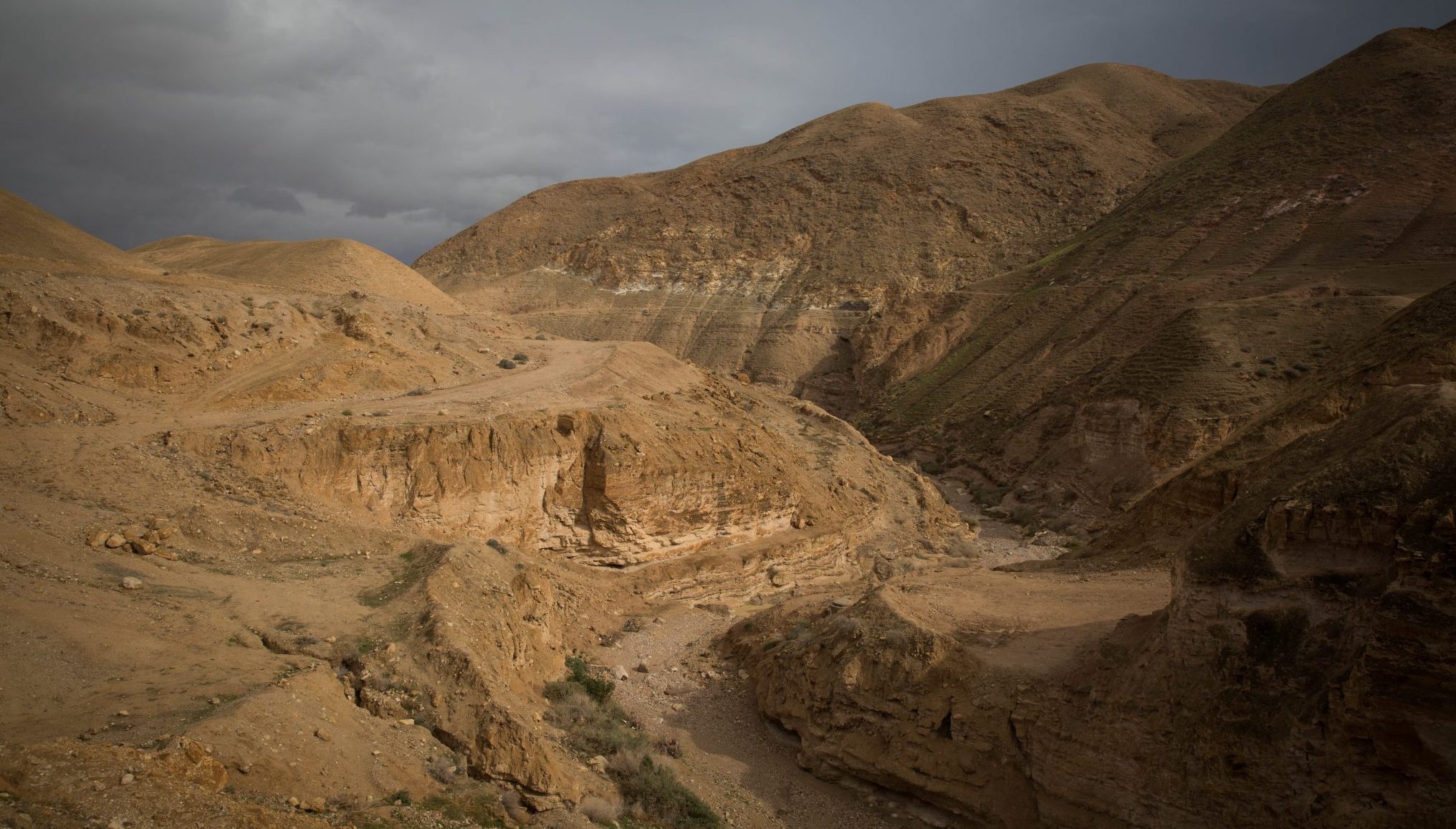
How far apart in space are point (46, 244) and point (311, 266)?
27.3 ft

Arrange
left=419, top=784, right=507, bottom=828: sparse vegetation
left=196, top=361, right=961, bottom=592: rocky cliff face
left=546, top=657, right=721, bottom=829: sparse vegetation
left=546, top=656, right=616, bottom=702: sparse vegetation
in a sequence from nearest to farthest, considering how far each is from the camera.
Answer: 1. left=419, top=784, right=507, bottom=828: sparse vegetation
2. left=546, top=657, right=721, bottom=829: sparse vegetation
3. left=546, top=656, right=616, bottom=702: sparse vegetation
4. left=196, top=361, right=961, bottom=592: rocky cliff face

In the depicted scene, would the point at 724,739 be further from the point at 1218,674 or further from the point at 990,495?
the point at 990,495

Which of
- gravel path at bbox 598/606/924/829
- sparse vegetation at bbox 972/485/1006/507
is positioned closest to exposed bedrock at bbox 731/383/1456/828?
gravel path at bbox 598/606/924/829

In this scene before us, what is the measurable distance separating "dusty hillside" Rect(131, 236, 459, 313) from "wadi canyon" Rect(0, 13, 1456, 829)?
0.30 metres

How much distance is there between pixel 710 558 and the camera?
2133 cm

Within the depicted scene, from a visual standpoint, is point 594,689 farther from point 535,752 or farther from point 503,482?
point 503,482

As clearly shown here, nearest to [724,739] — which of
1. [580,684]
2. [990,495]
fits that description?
[580,684]

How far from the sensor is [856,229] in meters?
65.8

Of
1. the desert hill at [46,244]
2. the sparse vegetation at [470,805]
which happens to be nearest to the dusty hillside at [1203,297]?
the sparse vegetation at [470,805]

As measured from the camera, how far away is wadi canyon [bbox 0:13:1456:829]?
26.6ft

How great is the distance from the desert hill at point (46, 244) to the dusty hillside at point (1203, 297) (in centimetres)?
3176

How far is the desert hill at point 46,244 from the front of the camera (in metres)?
21.5

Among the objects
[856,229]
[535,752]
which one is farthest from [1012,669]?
[856,229]

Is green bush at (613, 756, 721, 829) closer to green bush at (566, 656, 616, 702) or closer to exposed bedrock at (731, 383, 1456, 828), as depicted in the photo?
exposed bedrock at (731, 383, 1456, 828)
